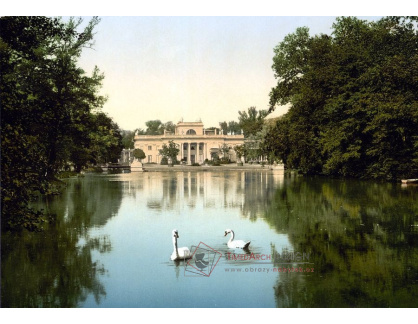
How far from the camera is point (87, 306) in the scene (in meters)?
7.05

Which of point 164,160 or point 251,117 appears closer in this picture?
point 251,117

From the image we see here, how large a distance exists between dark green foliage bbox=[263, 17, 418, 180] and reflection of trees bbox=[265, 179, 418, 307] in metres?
6.93

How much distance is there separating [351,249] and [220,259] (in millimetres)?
2430

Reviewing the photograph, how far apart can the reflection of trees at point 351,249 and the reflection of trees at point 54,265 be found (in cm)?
276

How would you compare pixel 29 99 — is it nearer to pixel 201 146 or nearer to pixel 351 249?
pixel 351 249

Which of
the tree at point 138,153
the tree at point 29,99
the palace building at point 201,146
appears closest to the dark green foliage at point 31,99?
the tree at point 29,99

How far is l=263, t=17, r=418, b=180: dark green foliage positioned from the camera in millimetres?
23406

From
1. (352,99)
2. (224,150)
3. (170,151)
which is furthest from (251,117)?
(224,150)

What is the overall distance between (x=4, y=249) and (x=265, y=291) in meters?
4.93

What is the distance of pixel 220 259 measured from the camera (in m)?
9.09

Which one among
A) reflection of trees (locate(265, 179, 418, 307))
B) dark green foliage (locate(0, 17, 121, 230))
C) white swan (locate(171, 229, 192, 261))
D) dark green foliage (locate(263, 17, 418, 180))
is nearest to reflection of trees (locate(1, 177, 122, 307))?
dark green foliage (locate(0, 17, 121, 230))

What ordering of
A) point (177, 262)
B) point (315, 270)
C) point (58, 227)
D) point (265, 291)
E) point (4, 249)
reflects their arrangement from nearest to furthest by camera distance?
point (265, 291), point (315, 270), point (177, 262), point (4, 249), point (58, 227)
